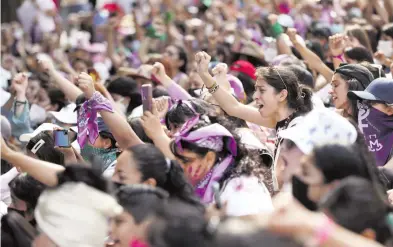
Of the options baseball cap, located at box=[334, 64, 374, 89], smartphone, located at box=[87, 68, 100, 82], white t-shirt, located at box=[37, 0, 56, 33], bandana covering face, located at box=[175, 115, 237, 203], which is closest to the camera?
bandana covering face, located at box=[175, 115, 237, 203]

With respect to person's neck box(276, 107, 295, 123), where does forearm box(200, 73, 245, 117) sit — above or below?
below

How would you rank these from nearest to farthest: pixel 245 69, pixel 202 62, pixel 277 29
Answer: pixel 202 62
pixel 245 69
pixel 277 29

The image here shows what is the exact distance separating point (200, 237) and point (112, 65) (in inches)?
394

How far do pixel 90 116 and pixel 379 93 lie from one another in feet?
5.56

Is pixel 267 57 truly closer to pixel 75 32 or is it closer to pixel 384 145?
pixel 384 145

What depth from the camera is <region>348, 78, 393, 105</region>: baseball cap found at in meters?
6.46

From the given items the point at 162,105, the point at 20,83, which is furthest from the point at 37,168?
the point at 20,83

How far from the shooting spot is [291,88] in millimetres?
6199

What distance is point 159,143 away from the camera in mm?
5371

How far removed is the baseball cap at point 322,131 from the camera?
187 inches

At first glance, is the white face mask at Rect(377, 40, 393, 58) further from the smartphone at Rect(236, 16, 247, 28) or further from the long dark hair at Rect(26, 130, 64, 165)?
the long dark hair at Rect(26, 130, 64, 165)

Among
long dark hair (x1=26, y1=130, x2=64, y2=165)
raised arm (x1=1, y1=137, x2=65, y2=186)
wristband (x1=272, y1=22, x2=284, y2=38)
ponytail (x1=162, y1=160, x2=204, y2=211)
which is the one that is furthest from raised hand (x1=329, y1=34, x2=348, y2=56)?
raised arm (x1=1, y1=137, x2=65, y2=186)

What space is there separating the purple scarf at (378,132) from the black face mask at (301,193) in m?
2.22

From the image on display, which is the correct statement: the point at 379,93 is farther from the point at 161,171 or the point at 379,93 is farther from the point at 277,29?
the point at 277,29
